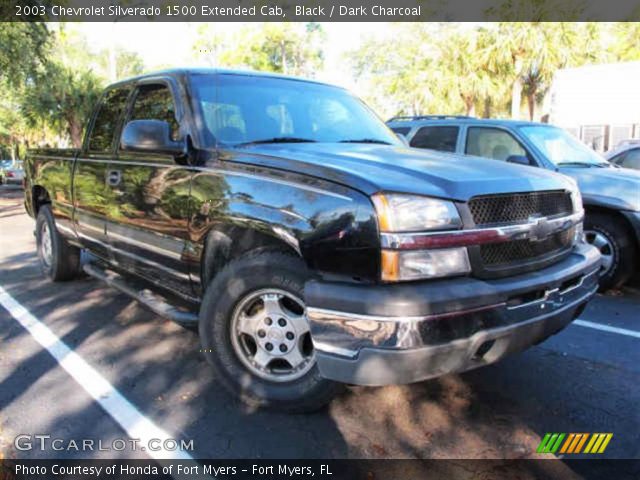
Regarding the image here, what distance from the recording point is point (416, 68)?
28203 mm

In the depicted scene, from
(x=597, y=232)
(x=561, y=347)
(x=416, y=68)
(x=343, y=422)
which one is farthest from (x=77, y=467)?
(x=416, y=68)

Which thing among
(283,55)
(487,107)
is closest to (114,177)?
(487,107)

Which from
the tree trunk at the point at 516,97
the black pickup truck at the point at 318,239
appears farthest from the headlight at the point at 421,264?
the tree trunk at the point at 516,97

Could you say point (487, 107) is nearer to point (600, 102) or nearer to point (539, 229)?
point (600, 102)

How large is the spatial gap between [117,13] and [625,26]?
24598 millimetres

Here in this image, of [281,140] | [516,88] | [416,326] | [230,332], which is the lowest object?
[230,332]

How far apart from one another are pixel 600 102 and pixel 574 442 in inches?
627

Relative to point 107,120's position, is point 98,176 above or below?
below

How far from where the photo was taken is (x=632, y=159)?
8156 millimetres

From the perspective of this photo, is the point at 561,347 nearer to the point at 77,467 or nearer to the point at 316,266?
the point at 316,266

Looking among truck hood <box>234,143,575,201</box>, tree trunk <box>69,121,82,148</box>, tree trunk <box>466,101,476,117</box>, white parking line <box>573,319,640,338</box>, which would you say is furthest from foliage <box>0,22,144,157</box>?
tree trunk <box>466,101,476,117</box>

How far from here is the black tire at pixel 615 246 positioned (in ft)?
18.9

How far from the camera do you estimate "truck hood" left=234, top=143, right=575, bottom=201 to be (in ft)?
8.77

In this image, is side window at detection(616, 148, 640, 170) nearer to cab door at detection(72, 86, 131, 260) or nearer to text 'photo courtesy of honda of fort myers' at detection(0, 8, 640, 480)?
text 'photo courtesy of honda of fort myers' at detection(0, 8, 640, 480)
